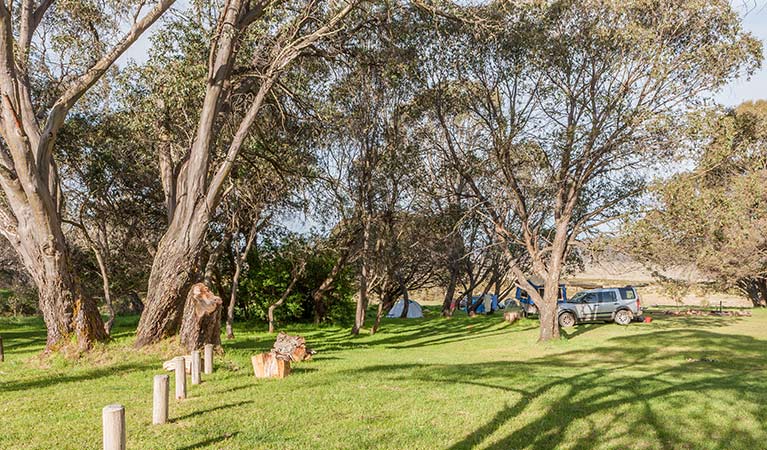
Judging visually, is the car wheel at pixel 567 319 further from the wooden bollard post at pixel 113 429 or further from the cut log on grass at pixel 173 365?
the wooden bollard post at pixel 113 429

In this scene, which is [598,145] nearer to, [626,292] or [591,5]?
[591,5]

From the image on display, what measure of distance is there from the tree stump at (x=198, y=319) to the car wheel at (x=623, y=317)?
2070 cm

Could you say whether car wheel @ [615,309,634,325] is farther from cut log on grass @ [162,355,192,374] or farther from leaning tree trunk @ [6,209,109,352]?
leaning tree trunk @ [6,209,109,352]

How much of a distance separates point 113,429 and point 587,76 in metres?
18.0

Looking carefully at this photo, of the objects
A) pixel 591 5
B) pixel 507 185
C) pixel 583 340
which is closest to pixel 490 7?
pixel 591 5

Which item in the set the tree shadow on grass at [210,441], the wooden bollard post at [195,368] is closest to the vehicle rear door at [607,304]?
the wooden bollard post at [195,368]

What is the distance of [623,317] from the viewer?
84.9 feet

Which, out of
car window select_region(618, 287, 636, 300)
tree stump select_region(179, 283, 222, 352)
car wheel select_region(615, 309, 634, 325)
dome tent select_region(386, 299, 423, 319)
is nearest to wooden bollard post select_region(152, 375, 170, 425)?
tree stump select_region(179, 283, 222, 352)

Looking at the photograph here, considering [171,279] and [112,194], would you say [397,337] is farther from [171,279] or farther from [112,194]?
[112,194]

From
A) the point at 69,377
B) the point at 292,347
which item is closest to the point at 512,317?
the point at 292,347

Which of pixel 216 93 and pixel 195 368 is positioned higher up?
pixel 216 93

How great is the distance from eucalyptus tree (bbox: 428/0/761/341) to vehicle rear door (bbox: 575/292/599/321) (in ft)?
25.6

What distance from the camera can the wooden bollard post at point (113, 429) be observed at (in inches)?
159

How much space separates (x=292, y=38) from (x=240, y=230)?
12.1 meters
